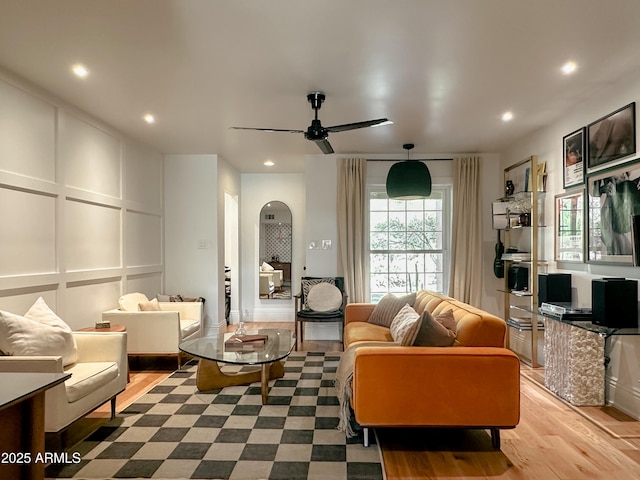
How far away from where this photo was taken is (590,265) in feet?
11.7

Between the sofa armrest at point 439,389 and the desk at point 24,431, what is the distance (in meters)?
1.57

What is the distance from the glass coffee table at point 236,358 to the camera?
3.22m

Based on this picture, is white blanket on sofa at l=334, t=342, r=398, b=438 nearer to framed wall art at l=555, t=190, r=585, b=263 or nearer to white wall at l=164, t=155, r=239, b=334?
framed wall art at l=555, t=190, r=585, b=263

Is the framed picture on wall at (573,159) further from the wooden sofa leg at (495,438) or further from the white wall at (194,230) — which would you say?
the white wall at (194,230)

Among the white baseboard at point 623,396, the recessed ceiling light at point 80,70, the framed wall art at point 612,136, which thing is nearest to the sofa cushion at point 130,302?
the recessed ceiling light at point 80,70

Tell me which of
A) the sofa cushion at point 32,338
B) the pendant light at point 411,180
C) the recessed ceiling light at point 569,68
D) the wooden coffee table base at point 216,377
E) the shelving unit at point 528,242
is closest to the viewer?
the sofa cushion at point 32,338

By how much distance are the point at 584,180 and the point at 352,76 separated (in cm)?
229

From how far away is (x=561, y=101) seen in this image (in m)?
3.64

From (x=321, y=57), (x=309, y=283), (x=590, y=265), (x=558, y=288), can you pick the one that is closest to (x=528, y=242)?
(x=558, y=288)

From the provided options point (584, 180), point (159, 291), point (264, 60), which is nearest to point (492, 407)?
point (584, 180)

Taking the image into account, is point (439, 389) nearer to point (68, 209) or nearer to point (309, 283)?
point (309, 283)

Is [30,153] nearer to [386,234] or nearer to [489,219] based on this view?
[386,234]

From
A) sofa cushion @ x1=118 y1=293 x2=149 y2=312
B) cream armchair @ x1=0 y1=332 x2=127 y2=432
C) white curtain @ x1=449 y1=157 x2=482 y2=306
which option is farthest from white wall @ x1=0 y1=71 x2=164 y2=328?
white curtain @ x1=449 y1=157 x2=482 y2=306

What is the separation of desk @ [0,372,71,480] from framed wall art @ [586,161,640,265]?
3.68 m
